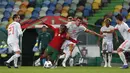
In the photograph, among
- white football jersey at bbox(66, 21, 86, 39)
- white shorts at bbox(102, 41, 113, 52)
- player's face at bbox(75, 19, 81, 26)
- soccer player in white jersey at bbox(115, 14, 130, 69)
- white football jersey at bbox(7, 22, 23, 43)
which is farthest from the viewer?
white shorts at bbox(102, 41, 113, 52)

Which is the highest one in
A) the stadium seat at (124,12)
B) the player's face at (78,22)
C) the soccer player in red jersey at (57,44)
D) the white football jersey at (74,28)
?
the stadium seat at (124,12)

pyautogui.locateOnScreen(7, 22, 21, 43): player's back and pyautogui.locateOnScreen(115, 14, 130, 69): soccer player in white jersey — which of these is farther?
pyautogui.locateOnScreen(115, 14, 130, 69): soccer player in white jersey

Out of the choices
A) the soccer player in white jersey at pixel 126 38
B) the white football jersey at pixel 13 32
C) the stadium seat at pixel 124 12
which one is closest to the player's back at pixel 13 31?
the white football jersey at pixel 13 32

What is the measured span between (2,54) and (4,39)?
1.02 m

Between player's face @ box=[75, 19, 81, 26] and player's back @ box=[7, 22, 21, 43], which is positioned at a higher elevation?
player's face @ box=[75, 19, 81, 26]

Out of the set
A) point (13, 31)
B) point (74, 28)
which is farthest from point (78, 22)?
point (13, 31)

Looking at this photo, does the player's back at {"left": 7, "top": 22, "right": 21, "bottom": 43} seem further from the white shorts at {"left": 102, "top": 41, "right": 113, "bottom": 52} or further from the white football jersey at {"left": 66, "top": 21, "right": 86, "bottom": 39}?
the white shorts at {"left": 102, "top": 41, "right": 113, "bottom": 52}

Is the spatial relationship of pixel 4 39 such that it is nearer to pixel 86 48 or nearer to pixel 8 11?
pixel 86 48

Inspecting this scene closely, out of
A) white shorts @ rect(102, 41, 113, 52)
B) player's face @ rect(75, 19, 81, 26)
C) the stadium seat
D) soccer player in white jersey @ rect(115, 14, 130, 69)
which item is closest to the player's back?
player's face @ rect(75, 19, 81, 26)

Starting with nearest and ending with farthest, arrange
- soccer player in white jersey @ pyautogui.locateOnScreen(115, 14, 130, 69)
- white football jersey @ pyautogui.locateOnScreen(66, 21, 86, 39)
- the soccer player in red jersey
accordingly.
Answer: the soccer player in red jersey, soccer player in white jersey @ pyautogui.locateOnScreen(115, 14, 130, 69), white football jersey @ pyautogui.locateOnScreen(66, 21, 86, 39)

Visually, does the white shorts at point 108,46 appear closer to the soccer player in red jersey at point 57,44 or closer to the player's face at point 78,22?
the player's face at point 78,22

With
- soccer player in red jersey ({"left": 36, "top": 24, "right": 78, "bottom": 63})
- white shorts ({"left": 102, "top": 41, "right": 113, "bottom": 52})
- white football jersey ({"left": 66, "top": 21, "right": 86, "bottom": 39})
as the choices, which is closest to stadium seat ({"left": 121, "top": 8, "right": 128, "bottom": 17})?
white shorts ({"left": 102, "top": 41, "right": 113, "bottom": 52})

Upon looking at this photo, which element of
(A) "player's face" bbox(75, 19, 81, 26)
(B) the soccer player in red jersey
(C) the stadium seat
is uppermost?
(C) the stadium seat

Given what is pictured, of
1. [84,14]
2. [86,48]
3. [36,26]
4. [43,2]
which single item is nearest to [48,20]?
[36,26]
